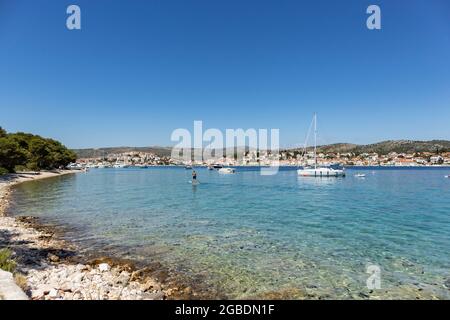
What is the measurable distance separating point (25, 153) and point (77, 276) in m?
68.4

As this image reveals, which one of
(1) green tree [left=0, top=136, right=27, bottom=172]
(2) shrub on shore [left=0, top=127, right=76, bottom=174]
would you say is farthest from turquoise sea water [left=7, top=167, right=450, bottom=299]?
(2) shrub on shore [left=0, top=127, right=76, bottom=174]

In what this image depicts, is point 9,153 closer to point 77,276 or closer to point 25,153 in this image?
point 25,153

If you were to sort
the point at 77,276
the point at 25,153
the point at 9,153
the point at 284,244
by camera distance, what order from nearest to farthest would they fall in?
the point at 77,276, the point at 284,244, the point at 9,153, the point at 25,153

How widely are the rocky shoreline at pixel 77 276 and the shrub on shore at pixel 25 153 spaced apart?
168 ft

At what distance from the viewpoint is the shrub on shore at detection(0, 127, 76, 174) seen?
177 feet

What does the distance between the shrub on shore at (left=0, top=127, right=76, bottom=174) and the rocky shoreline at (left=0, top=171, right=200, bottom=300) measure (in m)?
51.3

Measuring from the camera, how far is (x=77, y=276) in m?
9.05

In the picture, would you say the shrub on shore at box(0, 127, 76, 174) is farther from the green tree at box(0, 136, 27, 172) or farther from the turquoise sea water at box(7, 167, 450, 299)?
the turquoise sea water at box(7, 167, 450, 299)

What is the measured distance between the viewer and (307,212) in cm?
2347

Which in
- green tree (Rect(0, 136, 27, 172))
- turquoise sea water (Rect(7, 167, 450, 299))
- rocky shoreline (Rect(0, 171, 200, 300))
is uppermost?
green tree (Rect(0, 136, 27, 172))

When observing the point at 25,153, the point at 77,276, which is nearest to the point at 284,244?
the point at 77,276

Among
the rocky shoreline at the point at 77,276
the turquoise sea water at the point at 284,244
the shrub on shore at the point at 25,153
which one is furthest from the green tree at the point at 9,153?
the rocky shoreline at the point at 77,276

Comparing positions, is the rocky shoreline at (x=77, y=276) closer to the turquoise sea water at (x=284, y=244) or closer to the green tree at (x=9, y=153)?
the turquoise sea water at (x=284, y=244)
